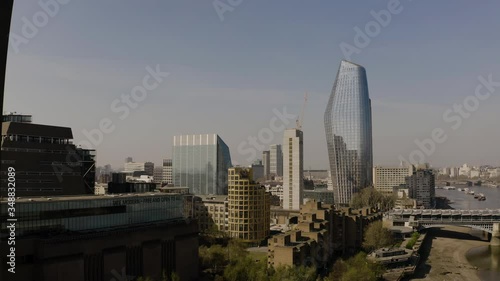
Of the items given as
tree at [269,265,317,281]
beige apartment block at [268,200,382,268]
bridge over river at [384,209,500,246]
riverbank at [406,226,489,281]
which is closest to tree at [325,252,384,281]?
tree at [269,265,317,281]

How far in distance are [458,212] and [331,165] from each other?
5183 centimetres

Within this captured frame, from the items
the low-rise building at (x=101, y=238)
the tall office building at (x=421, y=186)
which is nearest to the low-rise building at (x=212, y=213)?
the low-rise building at (x=101, y=238)

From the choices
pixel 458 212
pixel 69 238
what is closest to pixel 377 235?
pixel 458 212

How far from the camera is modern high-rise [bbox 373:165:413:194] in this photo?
138750mm

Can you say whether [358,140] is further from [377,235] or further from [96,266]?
[96,266]

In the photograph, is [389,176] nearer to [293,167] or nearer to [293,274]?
[293,167]

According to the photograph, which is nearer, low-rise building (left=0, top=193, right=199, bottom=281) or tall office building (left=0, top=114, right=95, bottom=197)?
low-rise building (left=0, top=193, right=199, bottom=281)

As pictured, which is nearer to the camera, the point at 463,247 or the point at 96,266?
the point at 96,266

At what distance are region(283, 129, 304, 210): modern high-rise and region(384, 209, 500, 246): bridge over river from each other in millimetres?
19427

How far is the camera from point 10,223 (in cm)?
2161

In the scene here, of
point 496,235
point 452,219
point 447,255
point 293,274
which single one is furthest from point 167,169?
point 293,274

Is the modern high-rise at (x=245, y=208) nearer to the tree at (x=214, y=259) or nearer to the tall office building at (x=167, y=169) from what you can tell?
the tree at (x=214, y=259)

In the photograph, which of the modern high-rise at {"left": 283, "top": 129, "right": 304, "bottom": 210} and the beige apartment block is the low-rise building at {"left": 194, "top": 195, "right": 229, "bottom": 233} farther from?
the modern high-rise at {"left": 283, "top": 129, "right": 304, "bottom": 210}

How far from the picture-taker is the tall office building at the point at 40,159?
32.9 m
